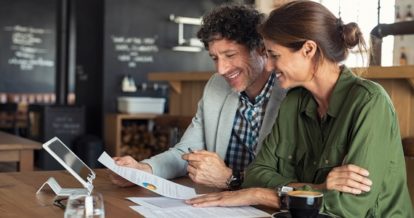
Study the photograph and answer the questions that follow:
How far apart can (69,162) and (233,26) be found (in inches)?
31.0

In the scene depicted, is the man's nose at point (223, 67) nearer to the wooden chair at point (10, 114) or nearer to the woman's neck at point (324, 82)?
the woman's neck at point (324, 82)

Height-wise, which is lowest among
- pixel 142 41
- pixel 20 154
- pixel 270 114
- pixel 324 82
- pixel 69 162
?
pixel 20 154

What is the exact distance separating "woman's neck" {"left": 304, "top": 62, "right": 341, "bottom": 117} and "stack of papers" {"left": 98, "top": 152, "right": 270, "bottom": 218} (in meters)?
0.40

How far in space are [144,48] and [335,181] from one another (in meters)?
5.68

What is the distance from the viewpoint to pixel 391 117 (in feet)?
4.97

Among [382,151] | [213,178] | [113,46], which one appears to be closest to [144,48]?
[113,46]

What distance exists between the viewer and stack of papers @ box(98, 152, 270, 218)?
144cm

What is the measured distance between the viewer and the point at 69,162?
162 cm

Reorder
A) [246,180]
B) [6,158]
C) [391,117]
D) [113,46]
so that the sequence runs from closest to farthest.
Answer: [391,117]
[246,180]
[6,158]
[113,46]

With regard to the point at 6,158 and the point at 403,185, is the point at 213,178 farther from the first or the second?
the point at 6,158

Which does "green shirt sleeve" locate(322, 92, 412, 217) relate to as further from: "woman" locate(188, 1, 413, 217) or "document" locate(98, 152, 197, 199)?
"document" locate(98, 152, 197, 199)

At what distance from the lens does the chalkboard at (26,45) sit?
9883mm

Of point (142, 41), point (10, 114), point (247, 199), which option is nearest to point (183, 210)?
point (247, 199)

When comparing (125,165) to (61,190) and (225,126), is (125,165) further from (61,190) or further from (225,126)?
(225,126)
